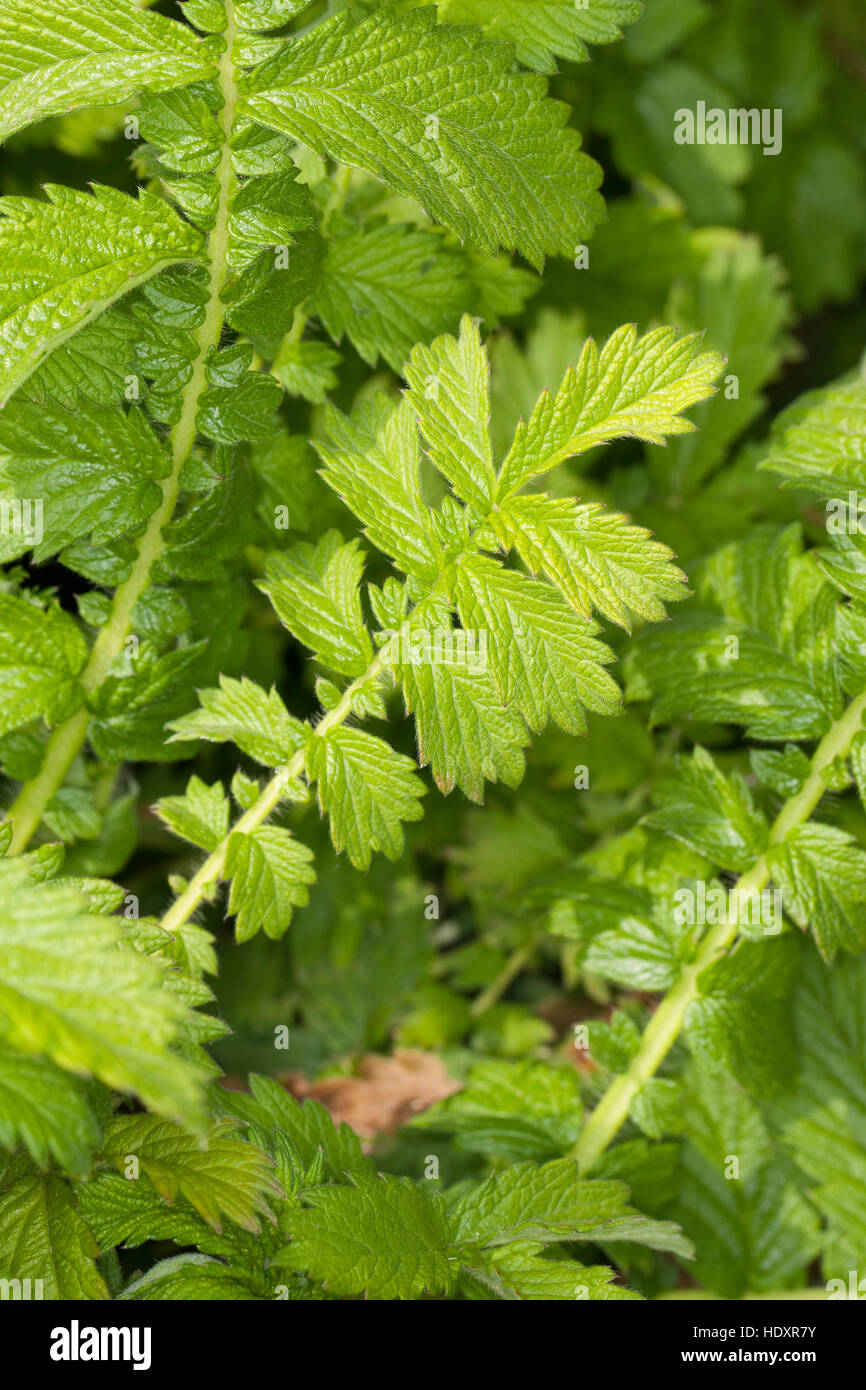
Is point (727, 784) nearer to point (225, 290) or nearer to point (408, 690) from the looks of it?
point (408, 690)

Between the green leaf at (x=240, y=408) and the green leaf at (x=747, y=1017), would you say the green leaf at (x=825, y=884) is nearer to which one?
the green leaf at (x=747, y=1017)

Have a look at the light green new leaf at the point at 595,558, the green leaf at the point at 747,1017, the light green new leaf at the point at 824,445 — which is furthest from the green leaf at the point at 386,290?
the green leaf at the point at 747,1017

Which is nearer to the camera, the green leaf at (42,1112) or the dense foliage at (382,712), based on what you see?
the green leaf at (42,1112)

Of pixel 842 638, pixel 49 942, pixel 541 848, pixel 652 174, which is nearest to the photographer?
pixel 49 942

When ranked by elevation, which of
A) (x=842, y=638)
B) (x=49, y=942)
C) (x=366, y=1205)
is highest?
(x=842, y=638)

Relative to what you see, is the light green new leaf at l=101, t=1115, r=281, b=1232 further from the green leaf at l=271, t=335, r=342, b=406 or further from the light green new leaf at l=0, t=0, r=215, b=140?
the light green new leaf at l=0, t=0, r=215, b=140

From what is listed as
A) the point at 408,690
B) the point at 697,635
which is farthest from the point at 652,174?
the point at 408,690

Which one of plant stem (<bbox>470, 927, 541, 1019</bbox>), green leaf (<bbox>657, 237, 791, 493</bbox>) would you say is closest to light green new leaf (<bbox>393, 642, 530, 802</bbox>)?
plant stem (<bbox>470, 927, 541, 1019</bbox>)
